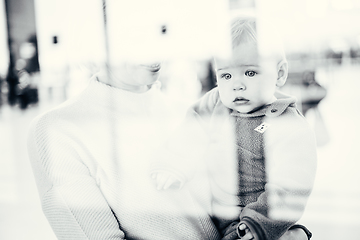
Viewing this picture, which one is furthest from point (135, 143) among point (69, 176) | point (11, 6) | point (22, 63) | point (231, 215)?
point (11, 6)

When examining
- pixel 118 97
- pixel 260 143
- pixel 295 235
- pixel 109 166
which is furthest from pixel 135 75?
pixel 295 235

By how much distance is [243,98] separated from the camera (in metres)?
0.83

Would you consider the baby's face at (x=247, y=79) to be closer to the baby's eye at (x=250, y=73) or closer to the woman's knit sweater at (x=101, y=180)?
the baby's eye at (x=250, y=73)

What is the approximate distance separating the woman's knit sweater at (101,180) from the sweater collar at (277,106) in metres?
0.26

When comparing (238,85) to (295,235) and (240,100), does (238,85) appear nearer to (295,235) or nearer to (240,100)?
(240,100)

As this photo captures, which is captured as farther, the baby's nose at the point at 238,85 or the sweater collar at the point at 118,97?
the sweater collar at the point at 118,97

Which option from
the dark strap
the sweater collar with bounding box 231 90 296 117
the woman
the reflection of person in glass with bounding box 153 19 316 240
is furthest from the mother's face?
the dark strap

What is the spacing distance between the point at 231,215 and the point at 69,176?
443 millimetres

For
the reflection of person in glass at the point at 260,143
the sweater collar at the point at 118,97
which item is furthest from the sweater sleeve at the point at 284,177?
the sweater collar at the point at 118,97

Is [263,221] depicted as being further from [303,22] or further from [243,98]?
[303,22]

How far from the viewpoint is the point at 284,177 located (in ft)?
2.65

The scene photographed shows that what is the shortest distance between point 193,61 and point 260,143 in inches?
11.1

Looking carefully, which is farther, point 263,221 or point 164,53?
point 164,53

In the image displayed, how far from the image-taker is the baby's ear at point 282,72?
0.83 meters
